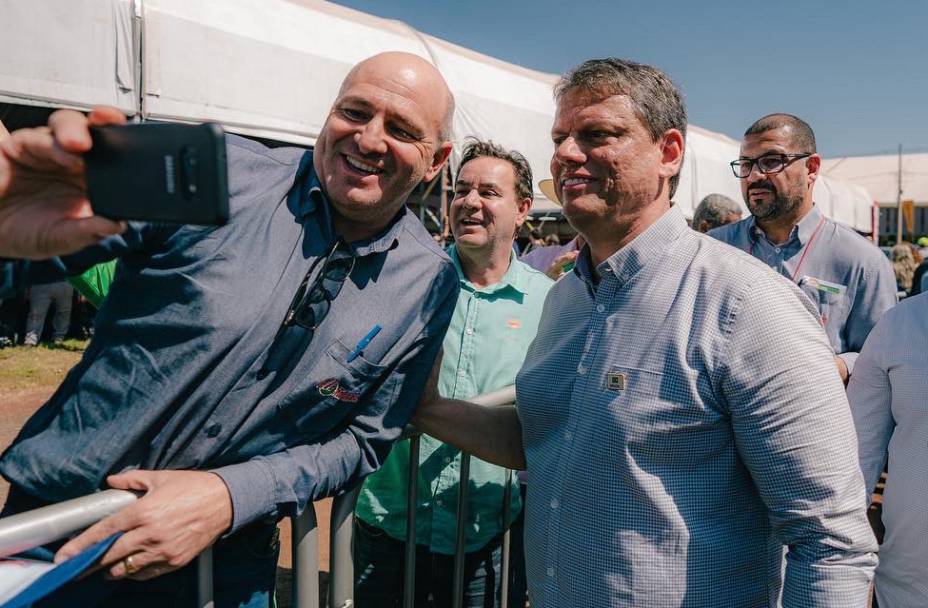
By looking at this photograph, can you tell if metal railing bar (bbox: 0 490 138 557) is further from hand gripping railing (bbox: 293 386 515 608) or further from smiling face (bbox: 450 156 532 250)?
smiling face (bbox: 450 156 532 250)

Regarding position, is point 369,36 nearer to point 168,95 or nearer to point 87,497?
point 168,95

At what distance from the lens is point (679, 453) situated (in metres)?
1.58

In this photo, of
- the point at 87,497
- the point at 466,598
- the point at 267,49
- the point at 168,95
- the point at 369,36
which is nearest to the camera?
the point at 87,497

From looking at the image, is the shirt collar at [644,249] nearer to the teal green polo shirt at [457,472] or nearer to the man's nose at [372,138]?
the man's nose at [372,138]

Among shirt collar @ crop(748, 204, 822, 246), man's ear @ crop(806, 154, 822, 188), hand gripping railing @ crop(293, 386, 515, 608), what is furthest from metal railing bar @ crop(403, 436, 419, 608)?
man's ear @ crop(806, 154, 822, 188)

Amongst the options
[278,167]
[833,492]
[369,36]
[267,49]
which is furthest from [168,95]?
[833,492]

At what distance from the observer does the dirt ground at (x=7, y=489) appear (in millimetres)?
3911

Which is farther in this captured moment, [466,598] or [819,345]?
[466,598]

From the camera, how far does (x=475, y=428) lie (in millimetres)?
2031

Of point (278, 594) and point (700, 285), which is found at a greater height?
point (700, 285)

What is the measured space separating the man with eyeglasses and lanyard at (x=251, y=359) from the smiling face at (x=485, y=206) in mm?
1209

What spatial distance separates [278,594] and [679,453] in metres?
2.99

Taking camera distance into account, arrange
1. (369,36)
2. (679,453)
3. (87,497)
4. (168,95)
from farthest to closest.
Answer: (369,36), (168,95), (679,453), (87,497)

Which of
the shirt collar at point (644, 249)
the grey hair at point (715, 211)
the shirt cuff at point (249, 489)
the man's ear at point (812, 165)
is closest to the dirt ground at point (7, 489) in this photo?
the shirt cuff at point (249, 489)
